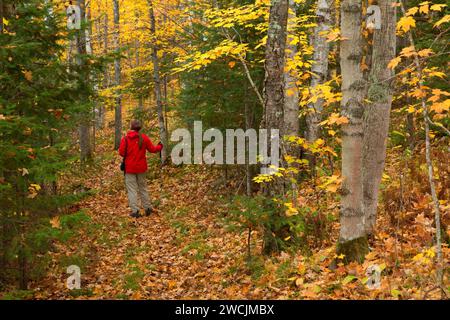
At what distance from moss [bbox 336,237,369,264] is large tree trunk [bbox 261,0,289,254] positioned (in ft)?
5.30

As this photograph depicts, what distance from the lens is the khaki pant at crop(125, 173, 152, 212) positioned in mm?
10977

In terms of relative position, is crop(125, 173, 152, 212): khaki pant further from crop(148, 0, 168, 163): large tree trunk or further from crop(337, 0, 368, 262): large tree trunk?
crop(337, 0, 368, 262): large tree trunk

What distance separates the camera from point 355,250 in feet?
17.8

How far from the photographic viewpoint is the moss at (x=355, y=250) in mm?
5414

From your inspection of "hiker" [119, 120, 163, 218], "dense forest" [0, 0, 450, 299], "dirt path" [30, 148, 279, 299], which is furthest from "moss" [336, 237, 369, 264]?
"hiker" [119, 120, 163, 218]

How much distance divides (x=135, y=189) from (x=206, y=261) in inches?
157

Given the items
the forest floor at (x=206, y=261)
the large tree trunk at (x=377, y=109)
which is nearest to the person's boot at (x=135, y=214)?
the forest floor at (x=206, y=261)

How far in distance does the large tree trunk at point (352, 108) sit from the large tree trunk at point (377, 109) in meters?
0.84

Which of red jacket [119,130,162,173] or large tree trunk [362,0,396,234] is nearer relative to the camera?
large tree trunk [362,0,396,234]

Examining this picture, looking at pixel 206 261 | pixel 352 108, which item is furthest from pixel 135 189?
pixel 352 108

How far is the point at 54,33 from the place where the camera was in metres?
6.71

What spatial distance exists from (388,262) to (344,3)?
3.44 meters

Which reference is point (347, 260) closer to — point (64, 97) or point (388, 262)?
point (388, 262)

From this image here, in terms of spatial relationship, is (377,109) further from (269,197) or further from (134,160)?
(134,160)
